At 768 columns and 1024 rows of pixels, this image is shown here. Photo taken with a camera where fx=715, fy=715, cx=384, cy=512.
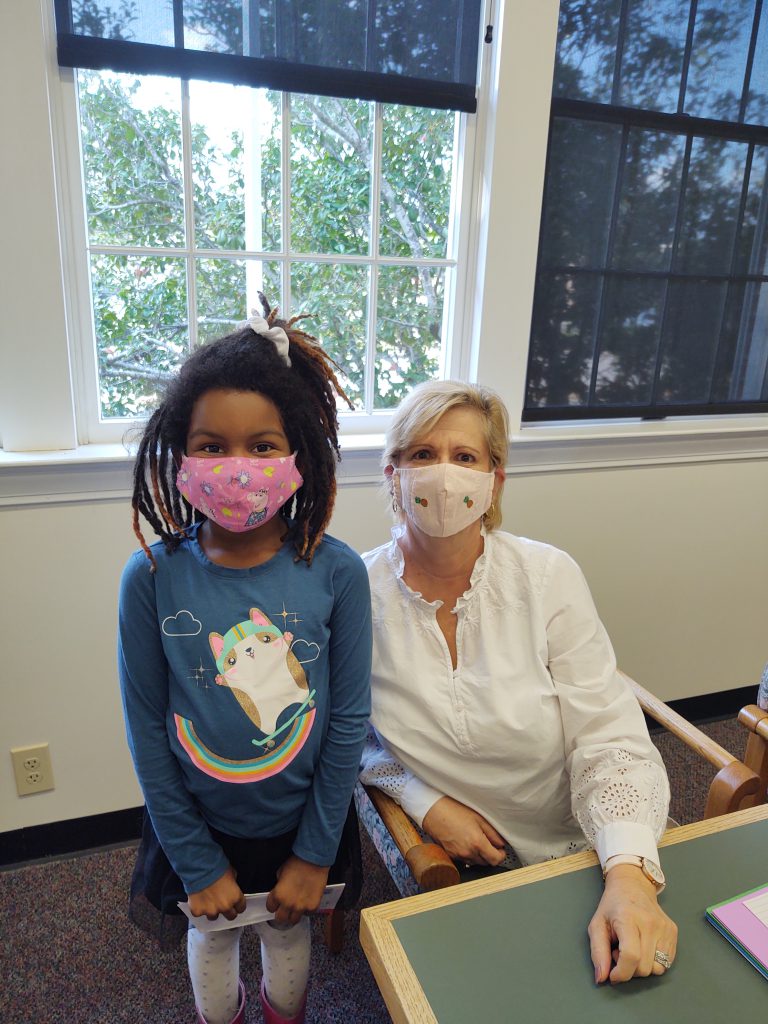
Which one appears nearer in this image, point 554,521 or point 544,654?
point 544,654

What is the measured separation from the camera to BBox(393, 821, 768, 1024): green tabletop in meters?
0.74

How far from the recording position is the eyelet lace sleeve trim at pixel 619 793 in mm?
1018

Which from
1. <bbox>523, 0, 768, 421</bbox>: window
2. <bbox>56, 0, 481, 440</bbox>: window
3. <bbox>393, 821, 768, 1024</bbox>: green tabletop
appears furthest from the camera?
<bbox>523, 0, 768, 421</bbox>: window

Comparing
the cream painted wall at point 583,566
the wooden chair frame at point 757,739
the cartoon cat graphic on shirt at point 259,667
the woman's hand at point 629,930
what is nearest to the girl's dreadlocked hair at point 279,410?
the cartoon cat graphic on shirt at point 259,667

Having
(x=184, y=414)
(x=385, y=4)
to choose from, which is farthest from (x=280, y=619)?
(x=385, y=4)

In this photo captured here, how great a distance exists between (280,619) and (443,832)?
0.48 metres

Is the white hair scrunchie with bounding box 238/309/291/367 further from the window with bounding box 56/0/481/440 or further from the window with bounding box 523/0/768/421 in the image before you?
the window with bounding box 523/0/768/421

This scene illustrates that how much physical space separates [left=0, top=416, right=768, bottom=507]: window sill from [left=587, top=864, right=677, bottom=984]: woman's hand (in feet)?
3.93

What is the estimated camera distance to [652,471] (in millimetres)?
2270

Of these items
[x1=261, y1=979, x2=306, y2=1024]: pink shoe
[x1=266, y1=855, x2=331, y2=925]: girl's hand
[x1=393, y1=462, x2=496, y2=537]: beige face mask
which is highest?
[x1=393, y1=462, x2=496, y2=537]: beige face mask

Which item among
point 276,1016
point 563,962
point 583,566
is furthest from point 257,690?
point 583,566

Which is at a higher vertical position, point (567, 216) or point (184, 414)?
point (567, 216)

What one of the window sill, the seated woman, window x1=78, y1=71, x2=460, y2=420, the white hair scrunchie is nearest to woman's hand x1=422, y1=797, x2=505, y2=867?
the seated woman

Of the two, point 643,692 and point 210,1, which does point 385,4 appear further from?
point 643,692
